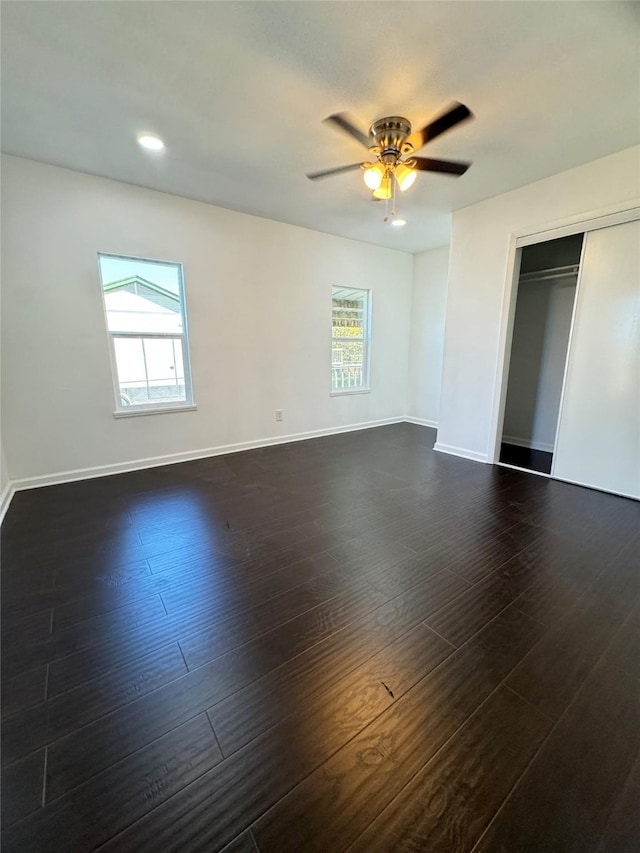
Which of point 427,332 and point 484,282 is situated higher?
point 484,282

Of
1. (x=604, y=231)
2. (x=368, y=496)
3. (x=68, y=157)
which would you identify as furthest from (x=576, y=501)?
(x=68, y=157)

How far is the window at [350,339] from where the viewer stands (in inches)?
202

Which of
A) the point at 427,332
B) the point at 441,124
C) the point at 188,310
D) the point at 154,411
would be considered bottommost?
the point at 154,411

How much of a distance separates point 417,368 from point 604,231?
123 inches

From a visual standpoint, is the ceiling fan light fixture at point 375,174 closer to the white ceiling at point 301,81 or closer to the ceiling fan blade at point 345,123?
the ceiling fan blade at point 345,123

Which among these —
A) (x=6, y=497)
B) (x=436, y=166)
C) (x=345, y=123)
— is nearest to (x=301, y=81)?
(x=345, y=123)

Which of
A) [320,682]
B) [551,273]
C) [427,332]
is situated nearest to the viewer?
[320,682]

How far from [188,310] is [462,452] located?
11.8 ft

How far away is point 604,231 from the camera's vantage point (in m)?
2.95

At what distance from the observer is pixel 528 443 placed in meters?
4.68

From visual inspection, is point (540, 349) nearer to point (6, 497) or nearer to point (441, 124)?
point (441, 124)

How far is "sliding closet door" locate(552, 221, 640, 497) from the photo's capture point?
2.89m

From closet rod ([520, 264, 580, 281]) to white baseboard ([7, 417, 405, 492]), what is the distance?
306 cm

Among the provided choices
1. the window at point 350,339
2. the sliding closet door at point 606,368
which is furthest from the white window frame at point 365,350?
the sliding closet door at point 606,368
